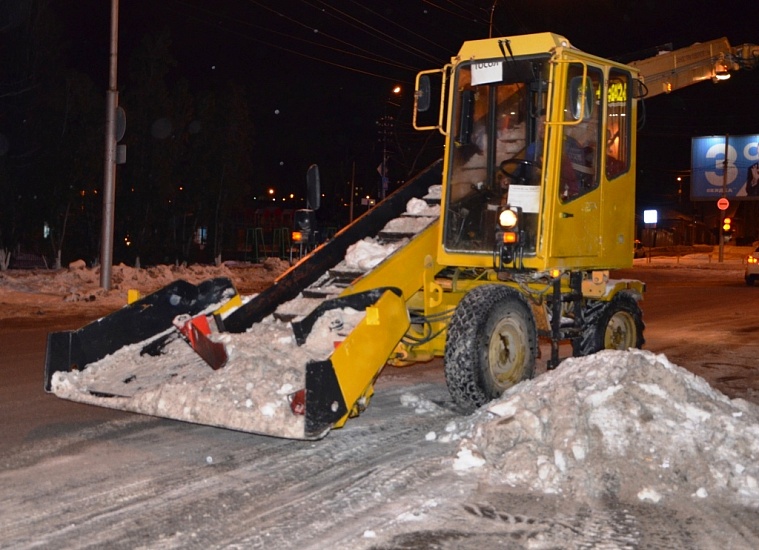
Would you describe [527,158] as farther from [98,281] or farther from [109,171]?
[98,281]

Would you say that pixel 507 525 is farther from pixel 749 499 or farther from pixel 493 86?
pixel 493 86

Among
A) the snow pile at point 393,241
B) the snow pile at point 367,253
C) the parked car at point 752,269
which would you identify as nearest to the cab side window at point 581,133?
the snow pile at point 393,241

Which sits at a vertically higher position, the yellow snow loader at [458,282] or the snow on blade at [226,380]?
the yellow snow loader at [458,282]

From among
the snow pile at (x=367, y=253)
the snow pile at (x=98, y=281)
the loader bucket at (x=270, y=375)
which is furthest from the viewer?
the snow pile at (x=98, y=281)

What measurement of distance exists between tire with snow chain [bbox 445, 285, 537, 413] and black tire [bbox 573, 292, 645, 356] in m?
1.38

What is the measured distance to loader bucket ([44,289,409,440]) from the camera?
6.19m

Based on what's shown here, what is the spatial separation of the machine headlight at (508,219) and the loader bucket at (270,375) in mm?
1331

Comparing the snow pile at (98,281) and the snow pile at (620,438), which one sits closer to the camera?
the snow pile at (620,438)

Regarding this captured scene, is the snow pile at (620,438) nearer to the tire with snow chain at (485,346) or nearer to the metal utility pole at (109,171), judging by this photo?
the tire with snow chain at (485,346)

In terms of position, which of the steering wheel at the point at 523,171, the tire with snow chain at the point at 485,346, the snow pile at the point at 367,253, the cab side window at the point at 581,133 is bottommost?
the tire with snow chain at the point at 485,346

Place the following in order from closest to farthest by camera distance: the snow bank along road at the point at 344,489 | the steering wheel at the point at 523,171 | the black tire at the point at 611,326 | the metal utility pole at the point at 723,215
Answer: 1. the snow bank along road at the point at 344,489
2. the steering wheel at the point at 523,171
3. the black tire at the point at 611,326
4. the metal utility pole at the point at 723,215

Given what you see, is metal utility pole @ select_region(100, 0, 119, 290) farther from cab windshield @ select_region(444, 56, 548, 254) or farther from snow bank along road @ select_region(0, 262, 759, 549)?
cab windshield @ select_region(444, 56, 548, 254)

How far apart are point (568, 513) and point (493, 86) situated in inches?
174

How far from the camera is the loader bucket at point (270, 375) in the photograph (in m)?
6.19
